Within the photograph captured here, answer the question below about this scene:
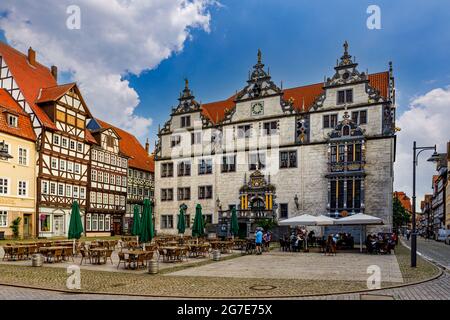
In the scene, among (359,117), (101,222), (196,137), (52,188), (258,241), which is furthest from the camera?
(101,222)

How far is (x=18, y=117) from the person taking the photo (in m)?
37.4

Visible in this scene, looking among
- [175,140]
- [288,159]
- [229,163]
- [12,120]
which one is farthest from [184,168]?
[12,120]

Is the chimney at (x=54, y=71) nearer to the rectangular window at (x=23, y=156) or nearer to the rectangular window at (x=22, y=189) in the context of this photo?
the rectangular window at (x=23, y=156)

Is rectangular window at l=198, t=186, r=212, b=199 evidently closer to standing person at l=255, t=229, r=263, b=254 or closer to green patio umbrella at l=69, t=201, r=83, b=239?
standing person at l=255, t=229, r=263, b=254

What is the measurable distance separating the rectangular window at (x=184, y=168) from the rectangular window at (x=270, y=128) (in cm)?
A: 973

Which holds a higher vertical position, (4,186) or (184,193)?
(4,186)

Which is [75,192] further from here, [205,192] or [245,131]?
[245,131]

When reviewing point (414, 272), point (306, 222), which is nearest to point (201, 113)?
point (306, 222)

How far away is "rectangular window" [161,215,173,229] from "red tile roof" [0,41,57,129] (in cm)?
1527

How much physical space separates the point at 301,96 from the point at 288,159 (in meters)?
7.32

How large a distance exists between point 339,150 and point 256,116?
9178mm

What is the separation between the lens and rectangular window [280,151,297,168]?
129ft

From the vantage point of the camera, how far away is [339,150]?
121ft

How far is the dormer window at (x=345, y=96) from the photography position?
122 feet
